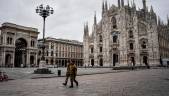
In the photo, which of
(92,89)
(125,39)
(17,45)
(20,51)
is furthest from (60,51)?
(92,89)

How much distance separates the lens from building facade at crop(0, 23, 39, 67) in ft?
167

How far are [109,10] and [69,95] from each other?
50620mm

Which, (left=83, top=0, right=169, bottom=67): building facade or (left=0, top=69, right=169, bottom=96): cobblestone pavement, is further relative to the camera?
(left=83, top=0, right=169, bottom=67): building facade

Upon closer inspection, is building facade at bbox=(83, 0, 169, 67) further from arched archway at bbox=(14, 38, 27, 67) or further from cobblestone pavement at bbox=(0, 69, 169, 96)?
cobblestone pavement at bbox=(0, 69, 169, 96)

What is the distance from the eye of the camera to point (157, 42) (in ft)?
138

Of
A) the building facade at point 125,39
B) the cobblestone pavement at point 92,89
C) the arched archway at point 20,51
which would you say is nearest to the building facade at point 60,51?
the arched archway at point 20,51

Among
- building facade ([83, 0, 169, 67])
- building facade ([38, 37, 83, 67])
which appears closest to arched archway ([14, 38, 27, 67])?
building facade ([38, 37, 83, 67])

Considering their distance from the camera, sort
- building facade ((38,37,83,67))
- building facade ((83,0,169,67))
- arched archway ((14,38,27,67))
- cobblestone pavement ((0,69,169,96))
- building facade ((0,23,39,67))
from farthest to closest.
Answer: building facade ((38,37,83,67))
arched archway ((14,38,27,67))
building facade ((0,23,39,67))
building facade ((83,0,169,67))
cobblestone pavement ((0,69,169,96))

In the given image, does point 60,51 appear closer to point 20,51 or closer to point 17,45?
point 20,51

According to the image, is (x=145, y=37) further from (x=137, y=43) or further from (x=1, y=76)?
(x=1, y=76)

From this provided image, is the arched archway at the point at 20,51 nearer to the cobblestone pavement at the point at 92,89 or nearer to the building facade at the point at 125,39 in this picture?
the building facade at the point at 125,39

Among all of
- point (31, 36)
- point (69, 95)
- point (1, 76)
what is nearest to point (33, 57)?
point (31, 36)

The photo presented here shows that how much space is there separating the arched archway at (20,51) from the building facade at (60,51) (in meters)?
11.3

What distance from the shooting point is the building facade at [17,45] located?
5078 centimetres
